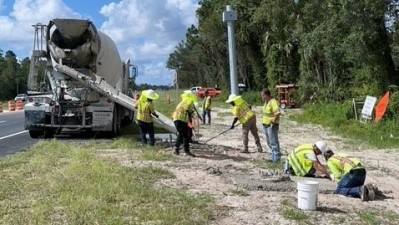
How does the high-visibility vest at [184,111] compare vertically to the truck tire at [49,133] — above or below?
above

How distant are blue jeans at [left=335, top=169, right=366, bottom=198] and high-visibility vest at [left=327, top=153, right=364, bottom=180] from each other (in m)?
0.08

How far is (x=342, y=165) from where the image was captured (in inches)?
369

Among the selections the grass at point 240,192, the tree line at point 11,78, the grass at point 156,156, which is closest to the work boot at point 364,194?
the grass at point 240,192

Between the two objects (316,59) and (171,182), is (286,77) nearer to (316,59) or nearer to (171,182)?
(316,59)

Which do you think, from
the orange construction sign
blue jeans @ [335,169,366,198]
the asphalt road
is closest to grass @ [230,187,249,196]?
blue jeans @ [335,169,366,198]

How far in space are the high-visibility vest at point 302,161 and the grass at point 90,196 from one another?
7.73 feet

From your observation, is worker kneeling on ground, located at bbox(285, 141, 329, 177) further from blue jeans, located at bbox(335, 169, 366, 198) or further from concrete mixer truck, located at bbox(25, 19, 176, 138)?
concrete mixer truck, located at bbox(25, 19, 176, 138)

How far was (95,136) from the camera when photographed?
1841 cm

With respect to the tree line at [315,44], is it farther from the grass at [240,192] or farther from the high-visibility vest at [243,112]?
the grass at [240,192]

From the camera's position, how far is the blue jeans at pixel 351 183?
8.95m

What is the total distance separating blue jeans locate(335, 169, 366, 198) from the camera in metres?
8.95

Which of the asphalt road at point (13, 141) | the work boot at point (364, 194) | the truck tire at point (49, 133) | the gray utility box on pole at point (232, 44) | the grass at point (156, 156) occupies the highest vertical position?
the gray utility box on pole at point (232, 44)

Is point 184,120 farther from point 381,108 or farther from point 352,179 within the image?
point 381,108

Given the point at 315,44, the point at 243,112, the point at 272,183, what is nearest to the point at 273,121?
the point at 243,112
